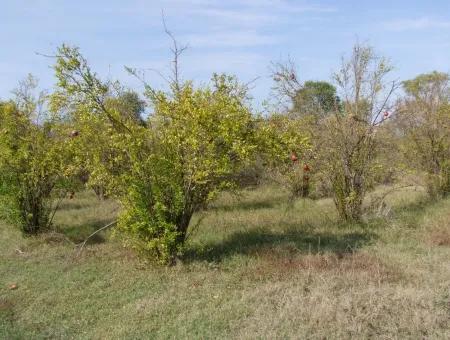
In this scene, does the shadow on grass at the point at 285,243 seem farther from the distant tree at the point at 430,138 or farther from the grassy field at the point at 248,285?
the distant tree at the point at 430,138

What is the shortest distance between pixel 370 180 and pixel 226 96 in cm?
484

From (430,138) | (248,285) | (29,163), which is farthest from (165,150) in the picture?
(430,138)

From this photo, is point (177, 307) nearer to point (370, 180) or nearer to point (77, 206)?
point (370, 180)

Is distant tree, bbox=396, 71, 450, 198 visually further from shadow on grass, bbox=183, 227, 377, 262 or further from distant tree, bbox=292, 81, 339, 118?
shadow on grass, bbox=183, 227, 377, 262

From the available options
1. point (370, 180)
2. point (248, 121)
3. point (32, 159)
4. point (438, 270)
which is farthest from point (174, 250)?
point (370, 180)

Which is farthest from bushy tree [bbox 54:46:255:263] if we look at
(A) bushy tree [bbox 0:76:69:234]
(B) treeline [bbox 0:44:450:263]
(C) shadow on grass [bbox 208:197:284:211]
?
(C) shadow on grass [bbox 208:197:284:211]

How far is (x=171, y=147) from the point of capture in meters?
7.03

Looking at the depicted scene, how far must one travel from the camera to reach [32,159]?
10195mm

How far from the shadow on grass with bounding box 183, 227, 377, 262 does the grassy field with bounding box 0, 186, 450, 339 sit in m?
0.02

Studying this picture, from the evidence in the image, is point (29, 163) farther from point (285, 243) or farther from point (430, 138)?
point (430, 138)

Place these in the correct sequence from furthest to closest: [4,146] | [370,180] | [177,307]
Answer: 1. [370,180]
2. [4,146]
3. [177,307]

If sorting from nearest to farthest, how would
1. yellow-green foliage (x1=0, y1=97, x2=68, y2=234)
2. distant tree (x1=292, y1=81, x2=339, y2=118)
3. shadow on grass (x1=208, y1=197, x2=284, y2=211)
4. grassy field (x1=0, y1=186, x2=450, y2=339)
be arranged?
1. grassy field (x1=0, y1=186, x2=450, y2=339)
2. yellow-green foliage (x1=0, y1=97, x2=68, y2=234)
3. distant tree (x1=292, y1=81, x2=339, y2=118)
4. shadow on grass (x1=208, y1=197, x2=284, y2=211)

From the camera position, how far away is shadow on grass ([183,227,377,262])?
25.6 ft

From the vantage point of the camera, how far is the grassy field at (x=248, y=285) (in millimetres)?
4922
